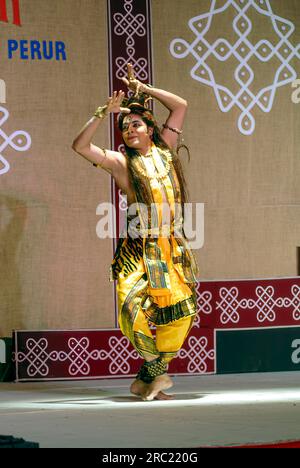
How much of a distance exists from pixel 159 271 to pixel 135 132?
704 millimetres

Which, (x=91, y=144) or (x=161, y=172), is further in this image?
(x=161, y=172)

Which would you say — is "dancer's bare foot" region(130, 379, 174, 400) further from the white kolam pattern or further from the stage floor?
the white kolam pattern

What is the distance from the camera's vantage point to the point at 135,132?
5848 millimetres

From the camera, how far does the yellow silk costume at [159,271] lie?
5734mm

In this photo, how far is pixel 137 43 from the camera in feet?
23.7

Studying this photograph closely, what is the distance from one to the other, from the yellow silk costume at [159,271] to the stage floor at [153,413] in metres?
0.35

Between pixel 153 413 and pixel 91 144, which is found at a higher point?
pixel 91 144

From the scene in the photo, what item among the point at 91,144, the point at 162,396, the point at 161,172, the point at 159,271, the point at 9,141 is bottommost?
the point at 162,396

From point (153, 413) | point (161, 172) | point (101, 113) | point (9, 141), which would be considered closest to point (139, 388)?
point (153, 413)

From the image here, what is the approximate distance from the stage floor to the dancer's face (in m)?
1.26

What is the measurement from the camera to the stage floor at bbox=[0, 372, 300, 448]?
4.10 meters

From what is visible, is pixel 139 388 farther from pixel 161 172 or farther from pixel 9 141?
pixel 9 141

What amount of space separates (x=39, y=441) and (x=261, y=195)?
3788mm
